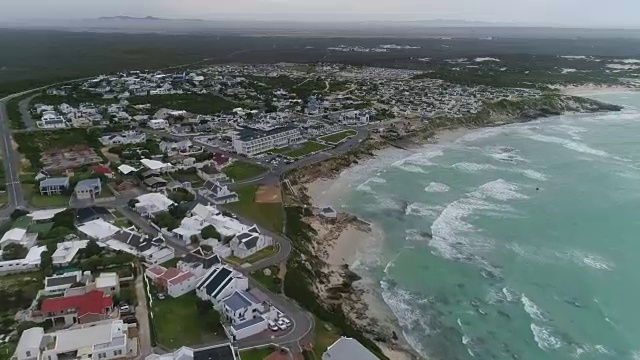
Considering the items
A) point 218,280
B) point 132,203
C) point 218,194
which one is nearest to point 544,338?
point 218,280

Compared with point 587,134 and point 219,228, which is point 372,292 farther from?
point 587,134

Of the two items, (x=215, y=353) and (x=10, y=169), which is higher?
(x=215, y=353)

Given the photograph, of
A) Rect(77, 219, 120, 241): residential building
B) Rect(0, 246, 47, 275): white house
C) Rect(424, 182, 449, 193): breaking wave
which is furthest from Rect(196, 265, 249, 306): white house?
Rect(424, 182, 449, 193): breaking wave

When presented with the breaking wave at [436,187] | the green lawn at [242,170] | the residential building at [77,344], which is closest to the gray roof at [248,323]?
the residential building at [77,344]

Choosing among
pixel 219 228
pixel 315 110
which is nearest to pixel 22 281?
pixel 219 228

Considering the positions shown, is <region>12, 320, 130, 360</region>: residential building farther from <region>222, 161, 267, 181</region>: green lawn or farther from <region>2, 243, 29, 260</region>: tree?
<region>222, 161, 267, 181</region>: green lawn

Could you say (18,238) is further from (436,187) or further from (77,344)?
(436,187)
